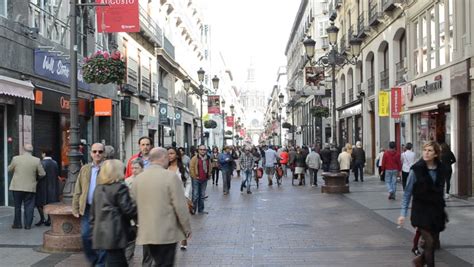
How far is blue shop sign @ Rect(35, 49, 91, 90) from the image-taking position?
16.2 meters

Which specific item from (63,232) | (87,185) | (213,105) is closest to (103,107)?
(63,232)

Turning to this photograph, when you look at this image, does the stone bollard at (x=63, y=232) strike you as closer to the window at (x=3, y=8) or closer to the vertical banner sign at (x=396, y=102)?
the window at (x=3, y=8)

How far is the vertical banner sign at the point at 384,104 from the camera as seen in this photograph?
25828mm

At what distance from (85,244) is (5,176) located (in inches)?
336

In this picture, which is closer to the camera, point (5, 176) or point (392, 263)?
point (392, 263)

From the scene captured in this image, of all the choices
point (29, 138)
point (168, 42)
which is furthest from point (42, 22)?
point (168, 42)

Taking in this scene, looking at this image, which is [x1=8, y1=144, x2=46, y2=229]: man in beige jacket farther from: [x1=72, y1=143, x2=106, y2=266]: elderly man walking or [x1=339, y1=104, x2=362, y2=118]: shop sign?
[x1=339, y1=104, x2=362, y2=118]: shop sign

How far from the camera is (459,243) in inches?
381

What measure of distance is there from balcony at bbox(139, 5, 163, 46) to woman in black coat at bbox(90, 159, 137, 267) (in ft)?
79.8

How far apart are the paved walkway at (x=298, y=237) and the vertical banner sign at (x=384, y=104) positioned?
9.58 metres

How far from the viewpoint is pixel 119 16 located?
15602mm

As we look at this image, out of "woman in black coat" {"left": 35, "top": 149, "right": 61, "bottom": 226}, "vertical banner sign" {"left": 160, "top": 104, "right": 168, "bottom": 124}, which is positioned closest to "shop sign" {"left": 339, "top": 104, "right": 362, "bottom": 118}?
"vertical banner sign" {"left": 160, "top": 104, "right": 168, "bottom": 124}

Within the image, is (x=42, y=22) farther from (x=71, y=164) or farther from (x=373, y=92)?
(x=373, y=92)

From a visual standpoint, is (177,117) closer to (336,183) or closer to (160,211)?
(336,183)
